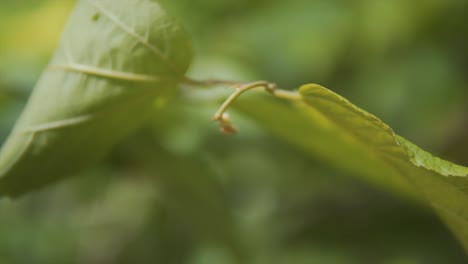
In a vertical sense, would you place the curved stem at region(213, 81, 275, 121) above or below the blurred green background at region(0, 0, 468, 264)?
above

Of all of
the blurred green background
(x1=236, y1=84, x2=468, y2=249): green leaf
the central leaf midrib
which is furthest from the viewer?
the blurred green background

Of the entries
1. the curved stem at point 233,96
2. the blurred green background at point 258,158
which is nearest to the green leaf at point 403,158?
the curved stem at point 233,96

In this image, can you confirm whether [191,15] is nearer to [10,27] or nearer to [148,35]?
[10,27]

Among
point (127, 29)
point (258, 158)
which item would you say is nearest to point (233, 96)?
point (127, 29)

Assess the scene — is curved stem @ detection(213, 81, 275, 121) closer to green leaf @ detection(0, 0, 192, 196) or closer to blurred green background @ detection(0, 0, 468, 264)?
green leaf @ detection(0, 0, 192, 196)

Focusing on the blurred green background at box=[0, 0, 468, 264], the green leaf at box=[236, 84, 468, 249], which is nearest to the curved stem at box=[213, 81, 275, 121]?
the green leaf at box=[236, 84, 468, 249]

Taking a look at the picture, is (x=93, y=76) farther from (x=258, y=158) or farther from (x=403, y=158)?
(x=258, y=158)

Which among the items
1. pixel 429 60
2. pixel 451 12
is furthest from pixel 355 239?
pixel 451 12
